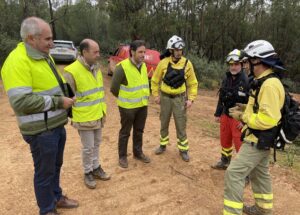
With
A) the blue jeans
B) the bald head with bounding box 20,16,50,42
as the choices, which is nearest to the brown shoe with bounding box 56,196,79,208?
the blue jeans

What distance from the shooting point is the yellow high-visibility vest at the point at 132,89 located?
16.9 ft

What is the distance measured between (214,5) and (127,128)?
75.6 ft

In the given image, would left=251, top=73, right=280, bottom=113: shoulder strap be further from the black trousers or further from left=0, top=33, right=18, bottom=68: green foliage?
left=0, top=33, right=18, bottom=68: green foliage

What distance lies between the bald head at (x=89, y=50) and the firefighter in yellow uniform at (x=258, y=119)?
1.93 meters

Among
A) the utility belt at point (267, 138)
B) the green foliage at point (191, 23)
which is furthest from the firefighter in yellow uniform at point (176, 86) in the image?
the green foliage at point (191, 23)

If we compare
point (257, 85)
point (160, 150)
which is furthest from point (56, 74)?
point (160, 150)

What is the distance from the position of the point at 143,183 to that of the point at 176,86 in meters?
1.75

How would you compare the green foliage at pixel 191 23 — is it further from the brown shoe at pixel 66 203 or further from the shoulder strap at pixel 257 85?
the brown shoe at pixel 66 203

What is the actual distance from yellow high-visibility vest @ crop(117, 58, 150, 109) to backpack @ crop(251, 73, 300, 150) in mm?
2044

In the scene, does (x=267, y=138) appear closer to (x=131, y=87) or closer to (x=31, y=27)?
(x=131, y=87)

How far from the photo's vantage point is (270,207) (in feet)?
13.3

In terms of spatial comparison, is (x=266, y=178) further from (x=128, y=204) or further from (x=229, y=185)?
(x=128, y=204)

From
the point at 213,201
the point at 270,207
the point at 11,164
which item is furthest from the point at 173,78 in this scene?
the point at 11,164

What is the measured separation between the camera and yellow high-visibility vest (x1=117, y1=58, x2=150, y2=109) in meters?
5.15
